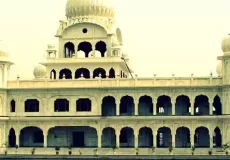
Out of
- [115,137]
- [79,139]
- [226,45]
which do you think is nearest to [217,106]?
[226,45]

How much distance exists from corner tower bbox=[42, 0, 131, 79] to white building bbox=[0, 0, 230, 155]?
78 cm

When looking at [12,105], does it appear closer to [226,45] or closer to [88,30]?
[88,30]

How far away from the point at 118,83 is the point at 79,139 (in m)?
7.09

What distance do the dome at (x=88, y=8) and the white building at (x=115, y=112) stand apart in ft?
19.0

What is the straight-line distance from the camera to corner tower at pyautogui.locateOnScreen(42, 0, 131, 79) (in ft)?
215

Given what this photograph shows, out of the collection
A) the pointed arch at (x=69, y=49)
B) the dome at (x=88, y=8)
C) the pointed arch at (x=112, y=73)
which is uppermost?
the dome at (x=88, y=8)

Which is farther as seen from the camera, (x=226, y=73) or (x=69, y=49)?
(x=69, y=49)

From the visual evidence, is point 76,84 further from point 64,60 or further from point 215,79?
point 215,79

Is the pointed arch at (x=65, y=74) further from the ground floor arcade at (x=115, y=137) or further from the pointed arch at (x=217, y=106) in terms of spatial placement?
the pointed arch at (x=217, y=106)

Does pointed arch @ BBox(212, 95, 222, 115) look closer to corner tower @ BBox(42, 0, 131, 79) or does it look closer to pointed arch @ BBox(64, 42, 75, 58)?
corner tower @ BBox(42, 0, 131, 79)

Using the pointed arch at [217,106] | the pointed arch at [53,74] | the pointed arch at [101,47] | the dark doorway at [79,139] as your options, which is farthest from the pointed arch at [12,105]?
the pointed arch at [217,106]

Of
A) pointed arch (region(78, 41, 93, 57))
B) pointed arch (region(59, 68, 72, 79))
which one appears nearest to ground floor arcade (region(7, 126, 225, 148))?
pointed arch (region(59, 68, 72, 79))

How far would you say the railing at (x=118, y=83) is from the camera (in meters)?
59.7

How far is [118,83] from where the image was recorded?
60.9 m
